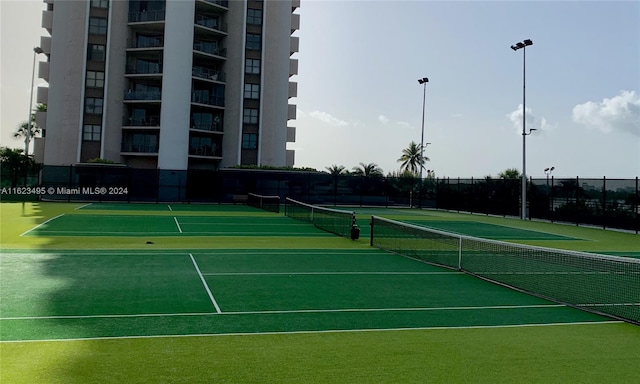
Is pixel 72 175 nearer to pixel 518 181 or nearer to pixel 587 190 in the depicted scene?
pixel 518 181

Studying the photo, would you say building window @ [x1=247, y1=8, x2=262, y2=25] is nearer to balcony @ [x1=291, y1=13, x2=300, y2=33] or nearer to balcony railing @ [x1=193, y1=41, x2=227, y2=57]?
balcony railing @ [x1=193, y1=41, x2=227, y2=57]

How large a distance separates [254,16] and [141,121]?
17550 mm

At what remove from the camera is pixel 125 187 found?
4250 cm

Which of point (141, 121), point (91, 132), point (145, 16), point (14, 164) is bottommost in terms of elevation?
point (14, 164)

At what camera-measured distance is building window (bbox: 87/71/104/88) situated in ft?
178

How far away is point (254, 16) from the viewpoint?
59.8m

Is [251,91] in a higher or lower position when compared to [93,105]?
higher

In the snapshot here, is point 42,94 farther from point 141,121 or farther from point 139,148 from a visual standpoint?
point 139,148

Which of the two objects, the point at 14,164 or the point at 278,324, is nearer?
the point at 278,324

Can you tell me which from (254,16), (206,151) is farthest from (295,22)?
(206,151)

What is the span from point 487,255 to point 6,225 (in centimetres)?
1866

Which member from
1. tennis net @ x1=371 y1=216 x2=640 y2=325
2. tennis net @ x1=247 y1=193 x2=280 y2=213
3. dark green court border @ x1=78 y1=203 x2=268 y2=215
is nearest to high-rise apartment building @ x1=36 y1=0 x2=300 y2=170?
tennis net @ x1=247 y1=193 x2=280 y2=213

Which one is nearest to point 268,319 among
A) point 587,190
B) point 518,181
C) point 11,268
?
point 11,268

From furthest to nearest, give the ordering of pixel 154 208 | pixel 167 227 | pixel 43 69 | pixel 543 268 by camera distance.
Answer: pixel 43 69 < pixel 154 208 < pixel 167 227 < pixel 543 268
